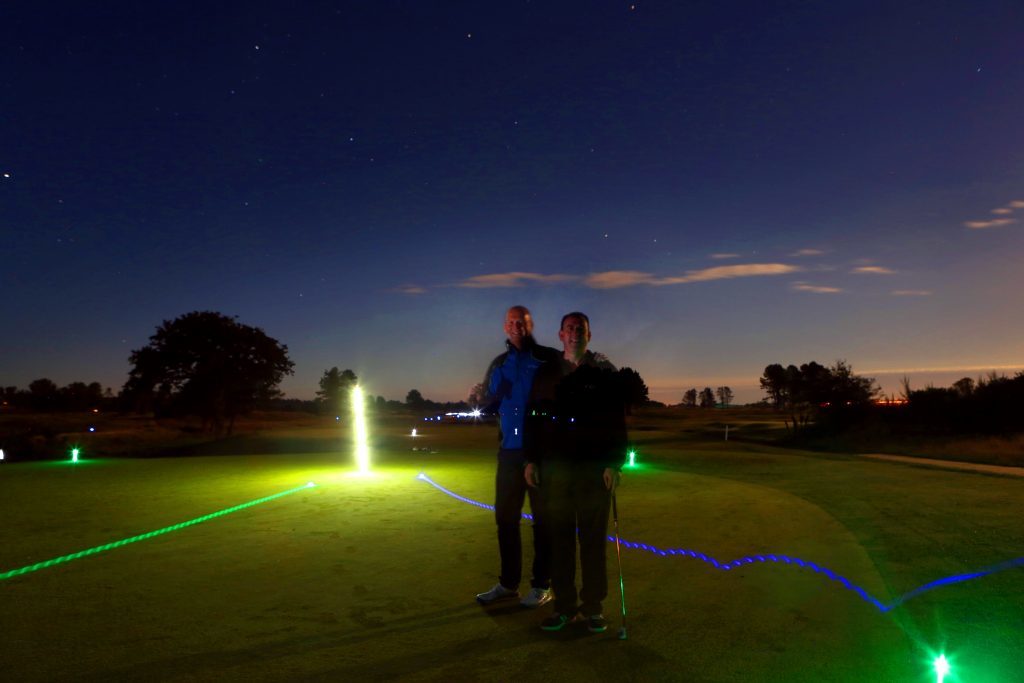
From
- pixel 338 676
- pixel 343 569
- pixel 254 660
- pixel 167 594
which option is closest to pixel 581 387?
pixel 338 676

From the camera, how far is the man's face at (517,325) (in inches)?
215

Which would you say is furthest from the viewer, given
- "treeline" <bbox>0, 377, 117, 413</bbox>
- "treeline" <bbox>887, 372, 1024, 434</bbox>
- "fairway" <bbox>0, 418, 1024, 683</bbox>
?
"treeline" <bbox>0, 377, 117, 413</bbox>

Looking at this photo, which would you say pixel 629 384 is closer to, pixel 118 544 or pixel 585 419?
pixel 585 419

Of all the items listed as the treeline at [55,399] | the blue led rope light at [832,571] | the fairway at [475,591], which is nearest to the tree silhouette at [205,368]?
the fairway at [475,591]

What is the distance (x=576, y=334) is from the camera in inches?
199

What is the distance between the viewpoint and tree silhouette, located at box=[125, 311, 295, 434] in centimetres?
3944

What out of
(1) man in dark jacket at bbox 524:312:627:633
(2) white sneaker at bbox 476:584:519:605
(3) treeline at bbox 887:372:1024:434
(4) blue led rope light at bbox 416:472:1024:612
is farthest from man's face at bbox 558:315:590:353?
(3) treeline at bbox 887:372:1024:434

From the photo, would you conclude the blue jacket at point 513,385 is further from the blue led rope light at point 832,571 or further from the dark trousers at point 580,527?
the blue led rope light at point 832,571

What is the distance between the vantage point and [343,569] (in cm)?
660

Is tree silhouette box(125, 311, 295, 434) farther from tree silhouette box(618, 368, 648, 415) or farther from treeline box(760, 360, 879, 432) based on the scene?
tree silhouette box(618, 368, 648, 415)

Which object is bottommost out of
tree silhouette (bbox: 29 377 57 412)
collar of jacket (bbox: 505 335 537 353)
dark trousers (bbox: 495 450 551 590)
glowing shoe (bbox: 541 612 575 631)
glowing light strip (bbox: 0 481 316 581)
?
glowing shoe (bbox: 541 612 575 631)

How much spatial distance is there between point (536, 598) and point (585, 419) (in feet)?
5.03

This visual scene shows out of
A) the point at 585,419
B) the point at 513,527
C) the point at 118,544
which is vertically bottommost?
the point at 118,544

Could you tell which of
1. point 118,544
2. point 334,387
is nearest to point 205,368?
point 118,544
